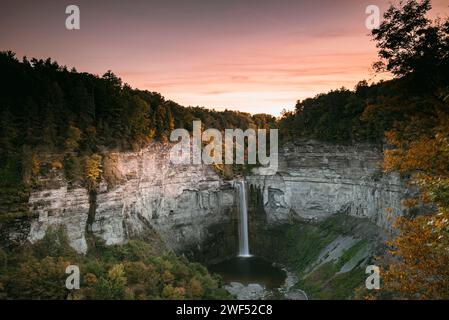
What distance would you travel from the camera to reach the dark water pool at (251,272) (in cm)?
4231

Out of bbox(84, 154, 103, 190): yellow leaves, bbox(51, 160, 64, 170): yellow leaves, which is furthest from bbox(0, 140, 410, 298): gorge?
bbox(84, 154, 103, 190): yellow leaves

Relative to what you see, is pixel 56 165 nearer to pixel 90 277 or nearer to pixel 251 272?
pixel 90 277

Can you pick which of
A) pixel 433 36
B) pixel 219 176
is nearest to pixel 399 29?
pixel 433 36

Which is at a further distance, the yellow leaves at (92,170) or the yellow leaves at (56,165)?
the yellow leaves at (92,170)

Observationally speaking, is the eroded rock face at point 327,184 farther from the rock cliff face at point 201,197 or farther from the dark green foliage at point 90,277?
the dark green foliage at point 90,277

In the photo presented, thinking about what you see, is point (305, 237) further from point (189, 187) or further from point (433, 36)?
point (433, 36)

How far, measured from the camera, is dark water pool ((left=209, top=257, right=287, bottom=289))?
4231 cm

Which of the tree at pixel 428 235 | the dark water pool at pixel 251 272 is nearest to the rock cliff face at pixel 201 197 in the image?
the dark water pool at pixel 251 272

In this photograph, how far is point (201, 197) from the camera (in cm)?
5097

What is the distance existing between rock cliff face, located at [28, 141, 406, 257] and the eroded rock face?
10cm

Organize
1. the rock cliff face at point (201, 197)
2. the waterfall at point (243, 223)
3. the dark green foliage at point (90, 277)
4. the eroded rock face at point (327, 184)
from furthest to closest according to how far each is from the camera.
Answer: the waterfall at point (243, 223), the eroded rock face at point (327, 184), the rock cliff face at point (201, 197), the dark green foliage at point (90, 277)

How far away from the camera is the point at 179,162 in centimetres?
4862

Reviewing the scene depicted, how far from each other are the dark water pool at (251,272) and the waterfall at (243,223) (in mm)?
1719

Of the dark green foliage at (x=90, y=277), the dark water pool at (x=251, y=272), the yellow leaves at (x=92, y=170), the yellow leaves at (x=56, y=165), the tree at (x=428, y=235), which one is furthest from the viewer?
the dark water pool at (x=251, y=272)
